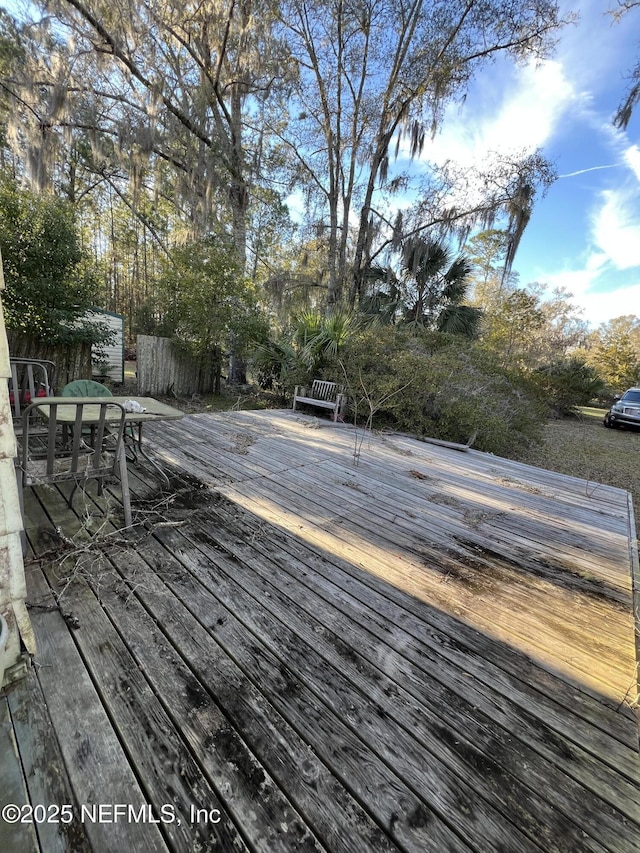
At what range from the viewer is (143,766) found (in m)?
0.94

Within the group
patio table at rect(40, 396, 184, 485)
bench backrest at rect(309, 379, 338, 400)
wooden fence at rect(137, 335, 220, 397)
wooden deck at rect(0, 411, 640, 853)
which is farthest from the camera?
wooden fence at rect(137, 335, 220, 397)

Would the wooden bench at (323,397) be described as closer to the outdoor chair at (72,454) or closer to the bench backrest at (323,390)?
the bench backrest at (323,390)

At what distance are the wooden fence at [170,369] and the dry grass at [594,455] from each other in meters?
6.65

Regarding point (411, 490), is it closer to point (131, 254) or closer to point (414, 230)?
point (414, 230)

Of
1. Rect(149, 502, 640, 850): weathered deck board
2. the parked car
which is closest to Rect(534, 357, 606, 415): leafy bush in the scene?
the parked car

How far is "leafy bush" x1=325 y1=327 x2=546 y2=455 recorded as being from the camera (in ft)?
17.8

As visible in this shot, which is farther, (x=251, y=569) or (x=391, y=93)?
(x=391, y=93)

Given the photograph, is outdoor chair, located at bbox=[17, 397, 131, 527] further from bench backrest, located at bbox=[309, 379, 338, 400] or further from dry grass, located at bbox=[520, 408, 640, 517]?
dry grass, located at bbox=[520, 408, 640, 517]

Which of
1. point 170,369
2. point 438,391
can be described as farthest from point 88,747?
point 170,369

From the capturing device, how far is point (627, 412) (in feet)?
30.8

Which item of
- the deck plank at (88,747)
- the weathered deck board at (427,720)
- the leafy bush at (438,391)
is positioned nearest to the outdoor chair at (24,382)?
the deck plank at (88,747)

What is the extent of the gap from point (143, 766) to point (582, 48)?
476 inches

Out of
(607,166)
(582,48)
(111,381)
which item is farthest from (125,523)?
(607,166)

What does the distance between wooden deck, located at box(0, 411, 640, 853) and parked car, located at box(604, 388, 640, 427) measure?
30.5 ft
